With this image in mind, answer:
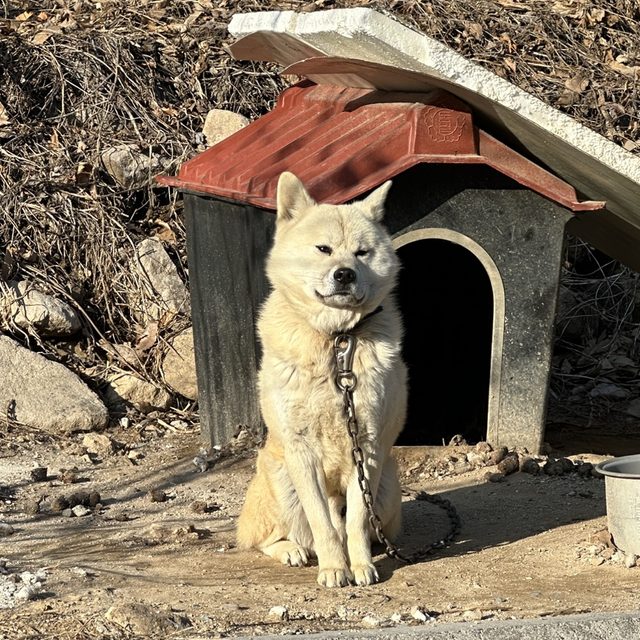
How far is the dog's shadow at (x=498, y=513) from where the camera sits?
536 cm

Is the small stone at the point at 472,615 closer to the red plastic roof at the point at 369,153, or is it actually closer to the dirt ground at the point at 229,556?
the dirt ground at the point at 229,556

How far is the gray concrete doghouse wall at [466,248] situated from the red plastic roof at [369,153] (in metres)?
0.17

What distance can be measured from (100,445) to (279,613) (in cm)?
339

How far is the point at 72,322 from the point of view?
8.33 meters

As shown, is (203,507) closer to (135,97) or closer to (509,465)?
(509,465)

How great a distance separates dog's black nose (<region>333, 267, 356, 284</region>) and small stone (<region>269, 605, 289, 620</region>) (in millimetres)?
1334

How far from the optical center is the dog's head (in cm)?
464

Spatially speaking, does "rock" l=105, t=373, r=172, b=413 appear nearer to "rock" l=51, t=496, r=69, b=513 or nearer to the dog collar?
"rock" l=51, t=496, r=69, b=513

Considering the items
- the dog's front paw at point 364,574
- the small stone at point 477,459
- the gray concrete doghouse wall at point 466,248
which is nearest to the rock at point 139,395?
the gray concrete doghouse wall at point 466,248

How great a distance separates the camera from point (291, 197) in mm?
4945

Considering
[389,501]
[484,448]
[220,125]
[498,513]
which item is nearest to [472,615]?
[389,501]

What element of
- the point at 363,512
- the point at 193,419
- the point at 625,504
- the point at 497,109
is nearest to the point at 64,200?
the point at 193,419

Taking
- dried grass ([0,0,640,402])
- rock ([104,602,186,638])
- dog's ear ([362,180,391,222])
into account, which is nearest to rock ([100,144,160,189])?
dried grass ([0,0,640,402])

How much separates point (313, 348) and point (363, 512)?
741 mm
